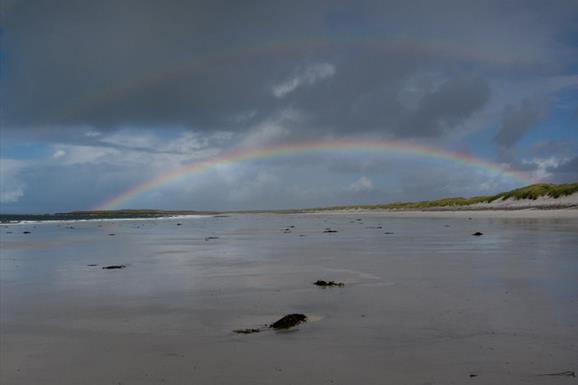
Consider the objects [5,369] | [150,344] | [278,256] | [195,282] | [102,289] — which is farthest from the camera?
[278,256]

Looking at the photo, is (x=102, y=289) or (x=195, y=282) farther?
(x=195, y=282)

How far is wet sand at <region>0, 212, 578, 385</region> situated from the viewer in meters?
6.31

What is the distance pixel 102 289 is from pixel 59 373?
675 centimetres

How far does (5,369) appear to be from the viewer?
6637mm

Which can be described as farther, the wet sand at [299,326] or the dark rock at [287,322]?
the dark rock at [287,322]

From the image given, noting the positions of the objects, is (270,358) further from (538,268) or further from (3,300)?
(538,268)

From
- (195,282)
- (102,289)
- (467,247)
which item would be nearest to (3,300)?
(102,289)

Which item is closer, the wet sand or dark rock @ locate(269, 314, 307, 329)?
the wet sand

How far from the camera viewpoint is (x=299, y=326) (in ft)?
28.0

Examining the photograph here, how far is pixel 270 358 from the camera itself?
22.5 feet

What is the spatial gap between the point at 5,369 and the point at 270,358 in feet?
11.5

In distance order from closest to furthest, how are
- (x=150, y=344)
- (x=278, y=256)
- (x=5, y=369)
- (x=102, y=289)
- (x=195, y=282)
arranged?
(x=5, y=369), (x=150, y=344), (x=102, y=289), (x=195, y=282), (x=278, y=256)

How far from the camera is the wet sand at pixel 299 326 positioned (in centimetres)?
631

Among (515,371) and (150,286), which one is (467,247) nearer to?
(150,286)
